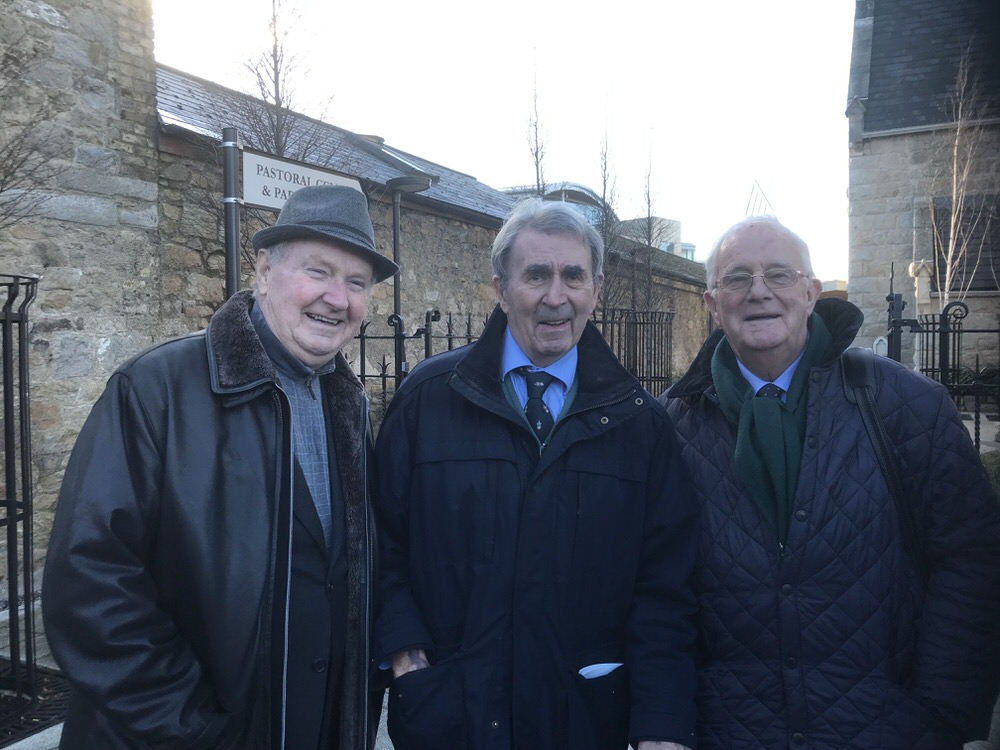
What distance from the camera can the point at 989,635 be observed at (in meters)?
1.83

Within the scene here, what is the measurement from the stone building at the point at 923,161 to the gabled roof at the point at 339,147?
23.7ft

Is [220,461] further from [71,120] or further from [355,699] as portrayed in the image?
[71,120]

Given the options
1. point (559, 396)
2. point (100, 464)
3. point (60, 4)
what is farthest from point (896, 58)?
point (100, 464)

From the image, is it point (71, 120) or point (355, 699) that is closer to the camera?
point (355, 699)

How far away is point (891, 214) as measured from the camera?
1355 centimetres

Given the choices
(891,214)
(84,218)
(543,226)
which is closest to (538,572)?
(543,226)

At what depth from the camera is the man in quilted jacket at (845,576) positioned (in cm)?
181

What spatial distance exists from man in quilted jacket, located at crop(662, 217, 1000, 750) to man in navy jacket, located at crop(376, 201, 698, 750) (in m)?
0.12

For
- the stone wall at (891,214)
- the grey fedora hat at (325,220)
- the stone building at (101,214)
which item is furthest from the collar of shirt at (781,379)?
the stone wall at (891,214)

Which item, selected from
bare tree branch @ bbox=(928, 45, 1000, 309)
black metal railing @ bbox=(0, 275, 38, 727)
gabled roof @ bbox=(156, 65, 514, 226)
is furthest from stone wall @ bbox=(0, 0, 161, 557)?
bare tree branch @ bbox=(928, 45, 1000, 309)

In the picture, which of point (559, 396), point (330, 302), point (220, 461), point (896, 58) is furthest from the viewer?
point (896, 58)

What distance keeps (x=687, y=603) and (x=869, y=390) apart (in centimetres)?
78

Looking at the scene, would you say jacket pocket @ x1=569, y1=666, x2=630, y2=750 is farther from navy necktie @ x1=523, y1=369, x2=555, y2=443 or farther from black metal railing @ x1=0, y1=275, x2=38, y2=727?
black metal railing @ x1=0, y1=275, x2=38, y2=727

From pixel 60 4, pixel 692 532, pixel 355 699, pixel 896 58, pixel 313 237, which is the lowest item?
pixel 355 699
